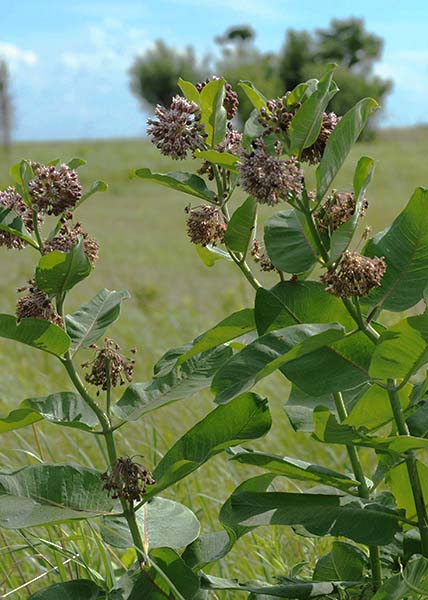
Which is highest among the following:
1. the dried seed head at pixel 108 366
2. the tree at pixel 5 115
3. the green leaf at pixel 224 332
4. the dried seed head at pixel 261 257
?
the tree at pixel 5 115

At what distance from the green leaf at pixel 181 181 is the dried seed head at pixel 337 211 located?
132mm

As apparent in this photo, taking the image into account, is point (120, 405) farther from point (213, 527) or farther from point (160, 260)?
point (160, 260)

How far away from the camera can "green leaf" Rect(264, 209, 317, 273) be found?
88cm

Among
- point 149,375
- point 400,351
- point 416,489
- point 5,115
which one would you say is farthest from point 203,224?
point 5,115

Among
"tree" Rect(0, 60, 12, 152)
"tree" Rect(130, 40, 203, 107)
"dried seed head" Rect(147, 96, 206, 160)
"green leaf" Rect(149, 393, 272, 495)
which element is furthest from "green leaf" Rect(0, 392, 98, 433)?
"tree" Rect(130, 40, 203, 107)

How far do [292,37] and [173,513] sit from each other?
47925 millimetres

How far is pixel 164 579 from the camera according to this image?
93 cm

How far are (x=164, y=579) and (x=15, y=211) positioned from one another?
0.47 metres

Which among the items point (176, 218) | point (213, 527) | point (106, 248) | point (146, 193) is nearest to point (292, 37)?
point (146, 193)

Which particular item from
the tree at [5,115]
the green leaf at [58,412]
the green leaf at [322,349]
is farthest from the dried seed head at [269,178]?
the tree at [5,115]

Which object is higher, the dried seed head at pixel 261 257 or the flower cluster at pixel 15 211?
the flower cluster at pixel 15 211

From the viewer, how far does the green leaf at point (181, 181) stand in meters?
0.89

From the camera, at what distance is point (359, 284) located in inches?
31.9

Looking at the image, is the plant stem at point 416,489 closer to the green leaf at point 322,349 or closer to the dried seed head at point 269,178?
the green leaf at point 322,349
